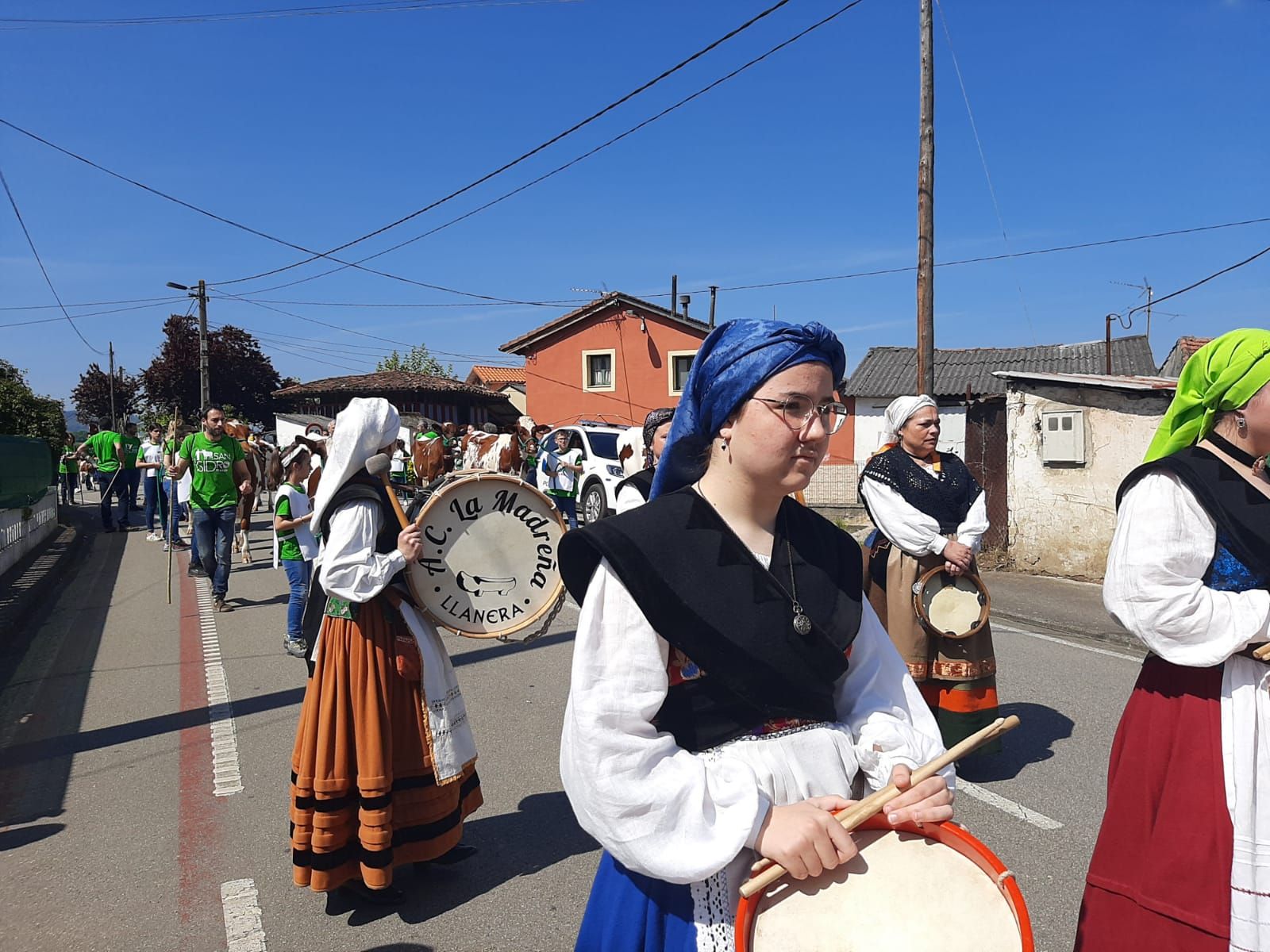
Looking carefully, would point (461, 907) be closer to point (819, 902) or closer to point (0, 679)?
point (819, 902)

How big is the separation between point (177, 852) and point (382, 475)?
1.95 meters

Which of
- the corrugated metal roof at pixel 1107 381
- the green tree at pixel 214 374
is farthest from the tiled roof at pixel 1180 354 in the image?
the green tree at pixel 214 374

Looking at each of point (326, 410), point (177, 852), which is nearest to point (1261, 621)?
point (177, 852)

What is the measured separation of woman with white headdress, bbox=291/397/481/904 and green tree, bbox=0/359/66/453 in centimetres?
1301

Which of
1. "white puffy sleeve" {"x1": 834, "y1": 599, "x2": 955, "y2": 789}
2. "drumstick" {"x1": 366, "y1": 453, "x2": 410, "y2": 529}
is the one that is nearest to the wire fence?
"drumstick" {"x1": 366, "y1": 453, "x2": 410, "y2": 529}

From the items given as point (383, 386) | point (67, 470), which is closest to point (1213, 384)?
point (67, 470)

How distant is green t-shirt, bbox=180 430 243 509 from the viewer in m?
9.60

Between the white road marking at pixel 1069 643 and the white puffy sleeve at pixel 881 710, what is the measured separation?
20.4ft

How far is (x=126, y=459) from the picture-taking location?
16.2m

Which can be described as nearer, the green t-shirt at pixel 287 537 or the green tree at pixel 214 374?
the green t-shirt at pixel 287 537

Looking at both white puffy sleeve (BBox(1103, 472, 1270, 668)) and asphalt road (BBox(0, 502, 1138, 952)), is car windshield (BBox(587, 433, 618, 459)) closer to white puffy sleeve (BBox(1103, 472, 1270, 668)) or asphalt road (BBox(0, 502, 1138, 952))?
asphalt road (BBox(0, 502, 1138, 952))

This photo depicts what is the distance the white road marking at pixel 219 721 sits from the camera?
4.80m

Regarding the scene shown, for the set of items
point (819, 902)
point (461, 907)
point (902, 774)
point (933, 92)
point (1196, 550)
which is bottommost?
point (461, 907)

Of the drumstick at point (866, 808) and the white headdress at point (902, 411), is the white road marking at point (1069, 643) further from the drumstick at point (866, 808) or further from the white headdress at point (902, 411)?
the drumstick at point (866, 808)
